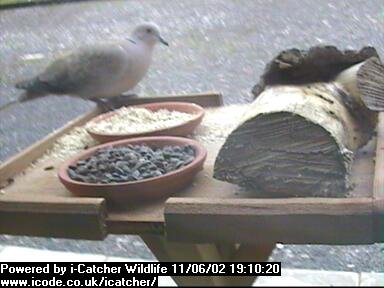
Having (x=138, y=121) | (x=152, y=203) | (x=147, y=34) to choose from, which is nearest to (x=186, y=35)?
(x=147, y=34)

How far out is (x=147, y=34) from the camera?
44.3 inches

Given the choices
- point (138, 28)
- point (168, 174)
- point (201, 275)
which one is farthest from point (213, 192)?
point (138, 28)

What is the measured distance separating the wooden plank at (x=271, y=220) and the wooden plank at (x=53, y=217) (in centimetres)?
6

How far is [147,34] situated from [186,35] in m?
0.12

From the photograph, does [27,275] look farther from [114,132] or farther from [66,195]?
[114,132]

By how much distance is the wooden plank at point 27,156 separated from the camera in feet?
2.32

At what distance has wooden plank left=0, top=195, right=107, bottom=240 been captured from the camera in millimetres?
572

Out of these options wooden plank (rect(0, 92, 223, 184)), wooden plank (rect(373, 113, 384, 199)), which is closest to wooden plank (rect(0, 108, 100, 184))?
wooden plank (rect(0, 92, 223, 184))

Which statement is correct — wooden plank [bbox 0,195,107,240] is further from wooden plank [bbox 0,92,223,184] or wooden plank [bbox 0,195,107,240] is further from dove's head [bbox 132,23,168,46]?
dove's head [bbox 132,23,168,46]

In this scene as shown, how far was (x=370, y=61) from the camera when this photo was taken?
0.67 metres

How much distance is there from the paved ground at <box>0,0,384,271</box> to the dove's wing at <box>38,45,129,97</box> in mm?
44

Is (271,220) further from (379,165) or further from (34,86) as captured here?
(34,86)

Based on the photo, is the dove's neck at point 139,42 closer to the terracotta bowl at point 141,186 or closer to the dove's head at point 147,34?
the dove's head at point 147,34

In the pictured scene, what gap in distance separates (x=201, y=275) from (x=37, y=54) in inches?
34.5
